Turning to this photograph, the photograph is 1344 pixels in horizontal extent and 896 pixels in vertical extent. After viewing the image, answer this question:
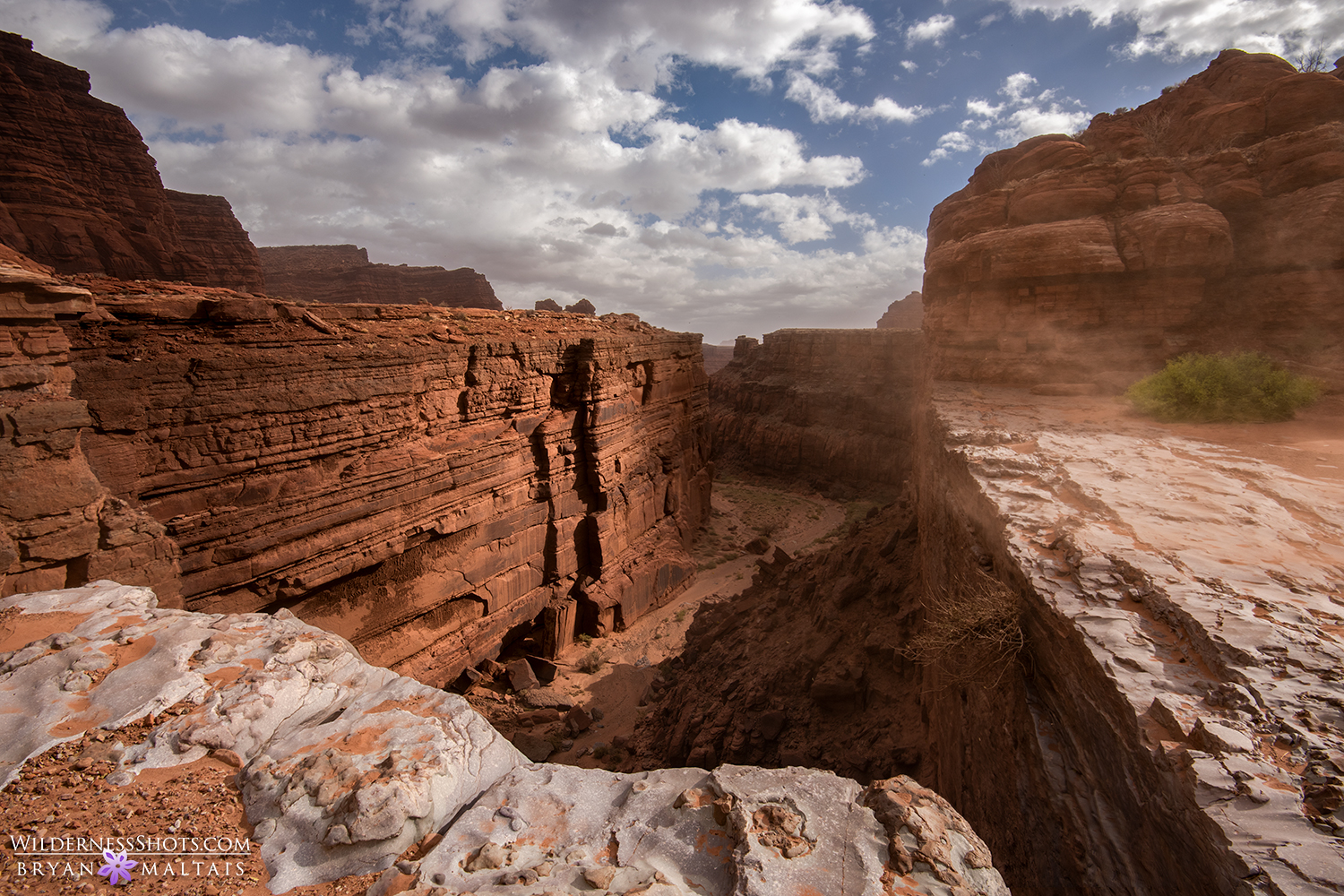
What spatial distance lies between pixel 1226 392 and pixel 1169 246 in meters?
3.88

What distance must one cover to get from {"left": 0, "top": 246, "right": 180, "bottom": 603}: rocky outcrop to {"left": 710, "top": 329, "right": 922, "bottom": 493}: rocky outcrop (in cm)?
2313

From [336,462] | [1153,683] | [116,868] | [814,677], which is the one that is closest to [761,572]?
[814,677]

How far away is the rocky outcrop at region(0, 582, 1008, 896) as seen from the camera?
2.04 metres

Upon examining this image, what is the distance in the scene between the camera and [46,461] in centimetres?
468

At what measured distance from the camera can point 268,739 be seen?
262 cm

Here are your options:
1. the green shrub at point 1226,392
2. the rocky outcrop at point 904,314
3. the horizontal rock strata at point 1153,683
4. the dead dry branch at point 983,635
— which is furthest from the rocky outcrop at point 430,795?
the rocky outcrop at point 904,314

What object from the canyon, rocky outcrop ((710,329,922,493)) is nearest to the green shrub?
the canyon

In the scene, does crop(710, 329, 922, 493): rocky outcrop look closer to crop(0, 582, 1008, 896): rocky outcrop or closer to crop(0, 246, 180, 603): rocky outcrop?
crop(0, 582, 1008, 896): rocky outcrop

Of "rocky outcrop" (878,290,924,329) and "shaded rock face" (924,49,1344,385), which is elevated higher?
"rocky outcrop" (878,290,924,329)

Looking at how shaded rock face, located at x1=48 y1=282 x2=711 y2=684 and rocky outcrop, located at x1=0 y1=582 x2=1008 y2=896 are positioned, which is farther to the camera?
shaded rock face, located at x1=48 y1=282 x2=711 y2=684

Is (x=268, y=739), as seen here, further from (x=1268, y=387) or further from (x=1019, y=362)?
(x=1019, y=362)

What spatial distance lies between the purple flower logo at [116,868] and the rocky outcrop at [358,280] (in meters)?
42.2

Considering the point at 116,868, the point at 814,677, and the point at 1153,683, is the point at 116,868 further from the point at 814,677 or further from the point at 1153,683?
the point at 814,677

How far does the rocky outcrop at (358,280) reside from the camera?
40312 mm
